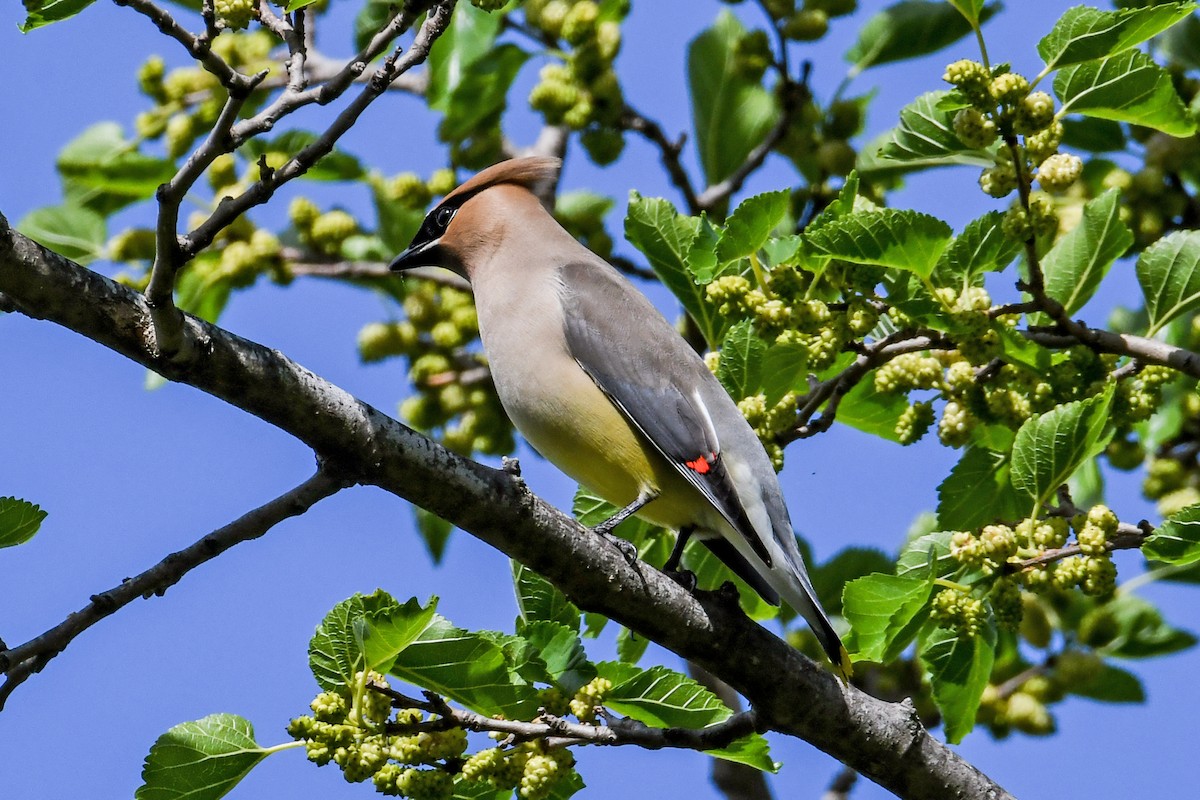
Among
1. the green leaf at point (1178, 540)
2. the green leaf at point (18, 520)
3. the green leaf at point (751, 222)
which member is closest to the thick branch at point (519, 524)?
the green leaf at point (18, 520)

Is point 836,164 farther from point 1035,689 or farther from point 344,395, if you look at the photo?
point 344,395

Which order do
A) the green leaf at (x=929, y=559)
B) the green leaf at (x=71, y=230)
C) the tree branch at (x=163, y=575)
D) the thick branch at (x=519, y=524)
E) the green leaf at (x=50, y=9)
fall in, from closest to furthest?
the thick branch at (x=519, y=524), the tree branch at (x=163, y=575), the green leaf at (x=50, y=9), the green leaf at (x=929, y=559), the green leaf at (x=71, y=230)

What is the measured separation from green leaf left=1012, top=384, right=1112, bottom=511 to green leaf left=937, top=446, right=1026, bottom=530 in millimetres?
464

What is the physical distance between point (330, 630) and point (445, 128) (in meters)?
2.99

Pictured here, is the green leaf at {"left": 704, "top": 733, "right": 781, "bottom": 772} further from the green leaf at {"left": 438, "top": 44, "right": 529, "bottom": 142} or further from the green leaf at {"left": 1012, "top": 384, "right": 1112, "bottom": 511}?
the green leaf at {"left": 438, "top": 44, "right": 529, "bottom": 142}

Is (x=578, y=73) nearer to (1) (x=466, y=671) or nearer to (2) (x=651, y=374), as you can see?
(2) (x=651, y=374)

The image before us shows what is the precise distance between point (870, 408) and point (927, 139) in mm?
782

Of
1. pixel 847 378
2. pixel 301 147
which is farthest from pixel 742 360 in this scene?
pixel 301 147

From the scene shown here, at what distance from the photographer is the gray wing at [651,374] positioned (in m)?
4.07

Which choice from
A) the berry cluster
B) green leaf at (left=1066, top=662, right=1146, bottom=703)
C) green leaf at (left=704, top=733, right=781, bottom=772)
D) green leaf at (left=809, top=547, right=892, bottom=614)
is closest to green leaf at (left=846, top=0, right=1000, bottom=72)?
the berry cluster

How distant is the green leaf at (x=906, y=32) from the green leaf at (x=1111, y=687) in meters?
2.27

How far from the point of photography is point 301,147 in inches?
224

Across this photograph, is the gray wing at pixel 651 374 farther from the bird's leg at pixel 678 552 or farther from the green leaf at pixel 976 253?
the green leaf at pixel 976 253

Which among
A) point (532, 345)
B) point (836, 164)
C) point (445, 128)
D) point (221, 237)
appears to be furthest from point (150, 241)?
point (836, 164)
